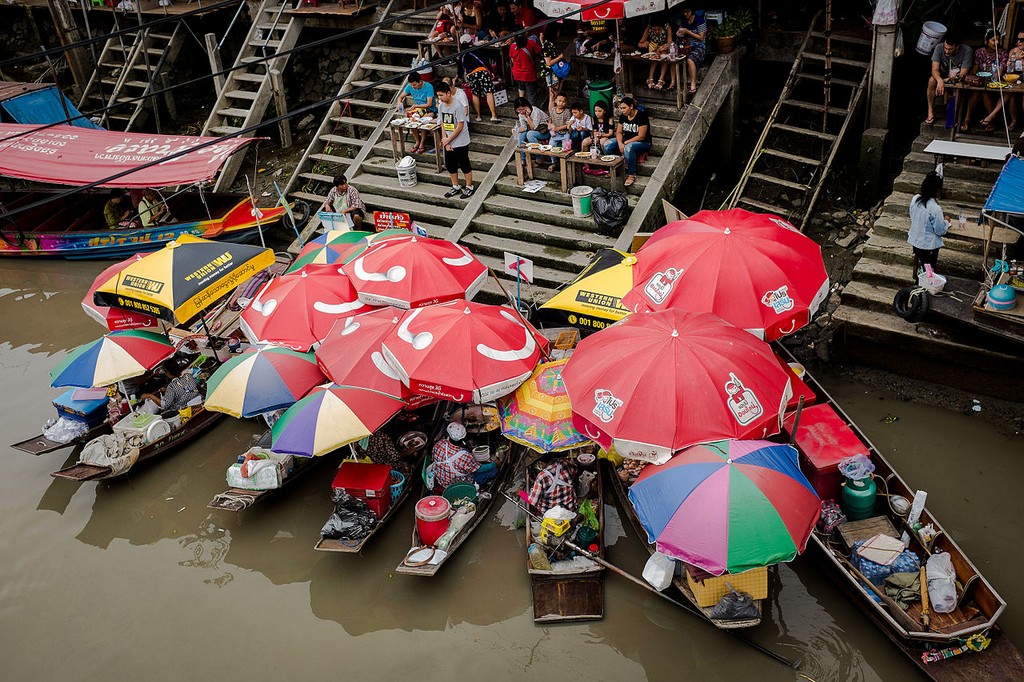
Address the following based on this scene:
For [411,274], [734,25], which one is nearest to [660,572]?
[411,274]

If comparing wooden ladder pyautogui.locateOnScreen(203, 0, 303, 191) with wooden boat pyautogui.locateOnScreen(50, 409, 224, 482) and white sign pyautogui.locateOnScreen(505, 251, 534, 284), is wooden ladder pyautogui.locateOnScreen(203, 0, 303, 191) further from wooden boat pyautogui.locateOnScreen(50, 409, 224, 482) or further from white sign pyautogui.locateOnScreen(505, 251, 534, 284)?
white sign pyautogui.locateOnScreen(505, 251, 534, 284)

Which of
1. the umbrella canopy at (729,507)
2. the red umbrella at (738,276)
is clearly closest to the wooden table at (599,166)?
the red umbrella at (738,276)

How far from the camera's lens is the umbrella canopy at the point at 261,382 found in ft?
29.6

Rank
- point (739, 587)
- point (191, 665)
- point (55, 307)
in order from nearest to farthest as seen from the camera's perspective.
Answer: point (739, 587)
point (191, 665)
point (55, 307)

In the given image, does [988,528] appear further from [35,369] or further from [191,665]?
[35,369]

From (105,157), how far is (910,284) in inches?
526

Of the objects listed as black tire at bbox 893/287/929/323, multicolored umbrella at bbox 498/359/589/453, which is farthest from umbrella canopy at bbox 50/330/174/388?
black tire at bbox 893/287/929/323

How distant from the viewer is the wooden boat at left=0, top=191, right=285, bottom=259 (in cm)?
1440

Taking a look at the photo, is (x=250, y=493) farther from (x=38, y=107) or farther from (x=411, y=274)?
(x=38, y=107)

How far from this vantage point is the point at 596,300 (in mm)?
9188

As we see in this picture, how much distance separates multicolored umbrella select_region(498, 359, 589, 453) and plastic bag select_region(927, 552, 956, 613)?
11.1 ft

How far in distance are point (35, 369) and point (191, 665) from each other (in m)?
7.14

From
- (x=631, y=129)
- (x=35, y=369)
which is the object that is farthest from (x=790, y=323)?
(x=35, y=369)

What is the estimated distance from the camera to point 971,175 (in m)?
11.2
